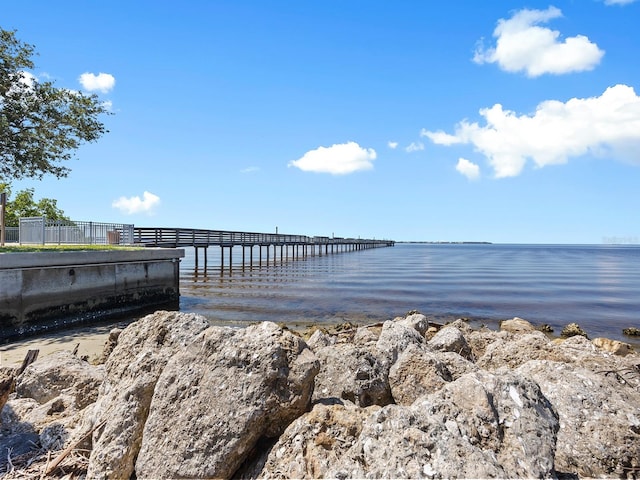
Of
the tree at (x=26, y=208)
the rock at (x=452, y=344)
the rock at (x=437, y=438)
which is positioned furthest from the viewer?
the tree at (x=26, y=208)

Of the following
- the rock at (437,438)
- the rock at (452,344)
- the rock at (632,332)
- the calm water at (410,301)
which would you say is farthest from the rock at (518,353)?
the rock at (632,332)

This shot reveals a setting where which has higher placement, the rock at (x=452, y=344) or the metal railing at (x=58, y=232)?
the metal railing at (x=58, y=232)

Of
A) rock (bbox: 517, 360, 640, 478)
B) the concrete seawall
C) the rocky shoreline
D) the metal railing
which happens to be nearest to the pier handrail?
the metal railing

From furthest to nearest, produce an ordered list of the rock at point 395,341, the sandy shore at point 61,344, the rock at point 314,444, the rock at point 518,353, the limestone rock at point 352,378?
the sandy shore at point 61,344
the rock at point 518,353
the rock at point 395,341
the limestone rock at point 352,378
the rock at point 314,444

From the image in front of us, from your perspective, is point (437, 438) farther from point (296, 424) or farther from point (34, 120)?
point (34, 120)

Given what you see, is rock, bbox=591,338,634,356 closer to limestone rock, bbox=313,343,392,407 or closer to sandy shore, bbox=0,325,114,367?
limestone rock, bbox=313,343,392,407

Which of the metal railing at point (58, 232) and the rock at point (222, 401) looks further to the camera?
the metal railing at point (58, 232)

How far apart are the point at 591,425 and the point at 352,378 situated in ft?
7.34

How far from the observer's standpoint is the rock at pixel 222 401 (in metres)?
3.18

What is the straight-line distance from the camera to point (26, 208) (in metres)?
46.1

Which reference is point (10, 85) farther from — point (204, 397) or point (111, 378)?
point (204, 397)

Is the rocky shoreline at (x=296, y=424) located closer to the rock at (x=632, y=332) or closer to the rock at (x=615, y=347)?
the rock at (x=615, y=347)

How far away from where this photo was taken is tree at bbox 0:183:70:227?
138 feet

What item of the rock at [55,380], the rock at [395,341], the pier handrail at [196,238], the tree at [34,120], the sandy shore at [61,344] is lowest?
the sandy shore at [61,344]
